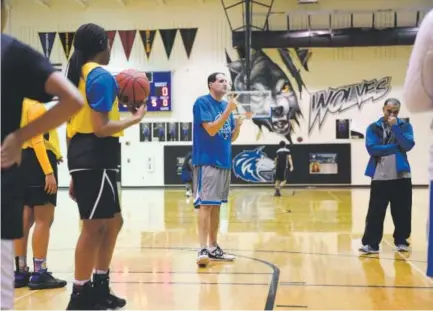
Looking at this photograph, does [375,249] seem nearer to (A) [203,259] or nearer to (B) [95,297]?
(A) [203,259]

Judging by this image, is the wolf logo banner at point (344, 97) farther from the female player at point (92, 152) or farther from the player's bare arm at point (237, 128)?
the female player at point (92, 152)

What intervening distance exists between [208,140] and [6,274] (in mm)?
3131

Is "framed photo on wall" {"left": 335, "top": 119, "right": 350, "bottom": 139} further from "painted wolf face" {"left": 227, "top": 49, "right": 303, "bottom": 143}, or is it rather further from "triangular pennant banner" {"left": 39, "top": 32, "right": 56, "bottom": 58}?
"triangular pennant banner" {"left": 39, "top": 32, "right": 56, "bottom": 58}

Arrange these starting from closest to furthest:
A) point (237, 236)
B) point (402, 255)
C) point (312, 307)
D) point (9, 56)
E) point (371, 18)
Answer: point (9, 56), point (312, 307), point (402, 255), point (237, 236), point (371, 18)

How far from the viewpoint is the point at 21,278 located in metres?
3.84

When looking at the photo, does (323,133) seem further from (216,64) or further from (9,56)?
(9,56)

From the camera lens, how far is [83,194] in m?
2.78

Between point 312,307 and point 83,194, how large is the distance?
157cm

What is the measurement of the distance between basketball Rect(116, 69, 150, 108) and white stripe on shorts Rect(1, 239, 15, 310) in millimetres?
1608

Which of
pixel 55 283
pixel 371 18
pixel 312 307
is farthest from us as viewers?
pixel 371 18

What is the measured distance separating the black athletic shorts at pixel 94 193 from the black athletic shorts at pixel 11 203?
1017mm

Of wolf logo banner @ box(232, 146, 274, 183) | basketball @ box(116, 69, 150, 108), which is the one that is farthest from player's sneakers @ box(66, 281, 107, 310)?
wolf logo banner @ box(232, 146, 274, 183)

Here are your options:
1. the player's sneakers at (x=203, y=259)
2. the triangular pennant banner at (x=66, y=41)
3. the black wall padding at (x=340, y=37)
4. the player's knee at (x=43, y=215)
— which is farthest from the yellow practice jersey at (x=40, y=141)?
the triangular pennant banner at (x=66, y=41)

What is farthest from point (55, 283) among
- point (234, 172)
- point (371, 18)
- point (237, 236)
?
point (371, 18)
